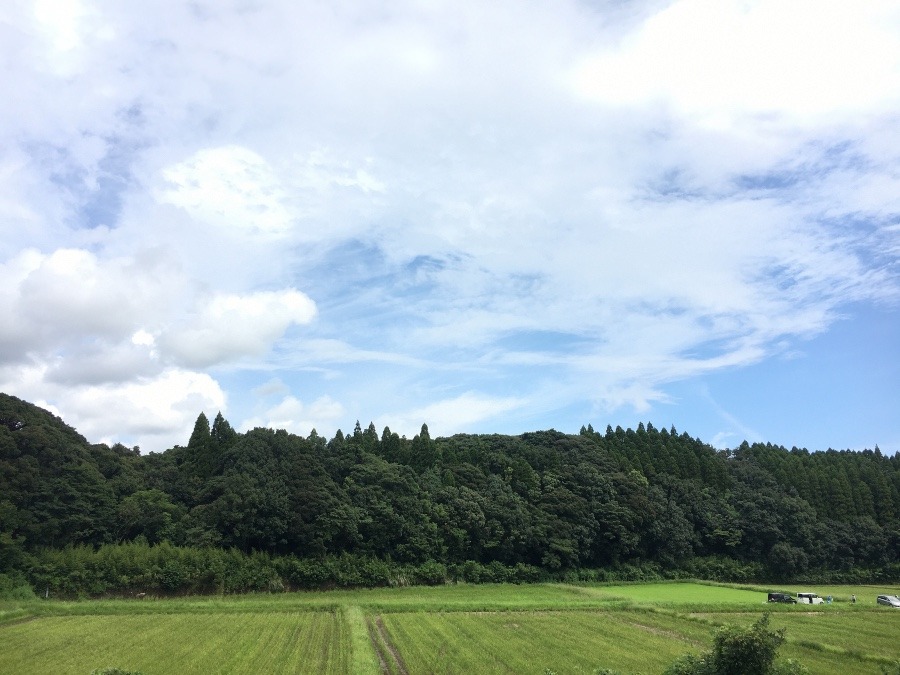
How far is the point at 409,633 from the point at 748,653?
56.5 feet

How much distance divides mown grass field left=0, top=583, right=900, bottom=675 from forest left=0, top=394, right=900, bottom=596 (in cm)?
423

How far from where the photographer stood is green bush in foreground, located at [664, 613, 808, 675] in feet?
42.5

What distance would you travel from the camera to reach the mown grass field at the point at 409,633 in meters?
21.2

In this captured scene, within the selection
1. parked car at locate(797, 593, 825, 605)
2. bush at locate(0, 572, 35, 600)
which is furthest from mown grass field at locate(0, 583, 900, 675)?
parked car at locate(797, 593, 825, 605)

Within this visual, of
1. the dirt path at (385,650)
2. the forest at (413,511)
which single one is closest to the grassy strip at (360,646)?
the dirt path at (385,650)

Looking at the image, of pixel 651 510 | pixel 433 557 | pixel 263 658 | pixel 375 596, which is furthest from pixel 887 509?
pixel 263 658

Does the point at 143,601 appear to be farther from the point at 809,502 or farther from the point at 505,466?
the point at 809,502

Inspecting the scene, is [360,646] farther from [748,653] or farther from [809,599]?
[809,599]

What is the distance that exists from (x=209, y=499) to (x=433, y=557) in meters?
18.3

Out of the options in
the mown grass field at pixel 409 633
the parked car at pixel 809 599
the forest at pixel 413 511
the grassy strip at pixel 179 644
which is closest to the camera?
the grassy strip at pixel 179 644

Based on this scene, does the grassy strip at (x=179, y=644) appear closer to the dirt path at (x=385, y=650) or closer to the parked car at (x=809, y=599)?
the dirt path at (x=385, y=650)

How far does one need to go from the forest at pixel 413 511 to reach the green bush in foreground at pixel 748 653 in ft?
111

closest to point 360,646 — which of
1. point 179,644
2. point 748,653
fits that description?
point 179,644

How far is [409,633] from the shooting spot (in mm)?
26656
